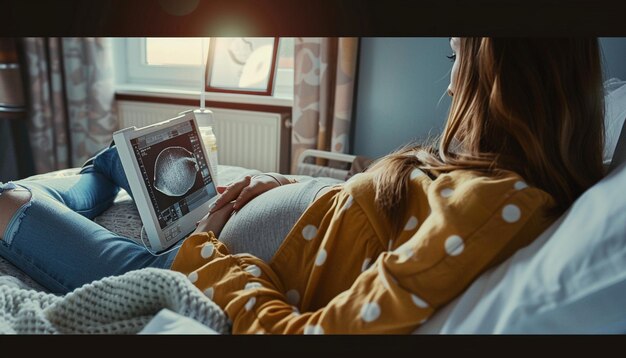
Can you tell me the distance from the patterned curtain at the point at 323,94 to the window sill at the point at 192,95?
170mm

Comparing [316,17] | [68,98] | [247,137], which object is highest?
[316,17]

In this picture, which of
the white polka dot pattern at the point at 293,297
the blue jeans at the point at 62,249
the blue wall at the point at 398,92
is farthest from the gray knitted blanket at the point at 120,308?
the blue wall at the point at 398,92

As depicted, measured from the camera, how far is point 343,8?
0.65ft

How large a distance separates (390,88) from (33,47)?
1.62 meters

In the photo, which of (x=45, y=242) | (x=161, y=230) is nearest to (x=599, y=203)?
(x=161, y=230)

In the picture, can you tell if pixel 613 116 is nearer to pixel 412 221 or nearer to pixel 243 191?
pixel 412 221

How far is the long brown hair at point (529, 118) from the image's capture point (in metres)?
0.59

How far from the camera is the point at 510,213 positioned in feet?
1.82

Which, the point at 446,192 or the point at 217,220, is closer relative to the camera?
the point at 446,192

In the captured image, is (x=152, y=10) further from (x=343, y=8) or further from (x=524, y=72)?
(x=524, y=72)

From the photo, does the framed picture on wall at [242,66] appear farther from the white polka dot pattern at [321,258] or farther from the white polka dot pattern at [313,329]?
the white polka dot pattern at [313,329]

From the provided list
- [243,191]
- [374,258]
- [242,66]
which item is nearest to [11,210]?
[243,191]

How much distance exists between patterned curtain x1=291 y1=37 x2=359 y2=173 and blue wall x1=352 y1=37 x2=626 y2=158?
7cm

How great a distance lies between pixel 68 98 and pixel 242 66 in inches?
33.7
